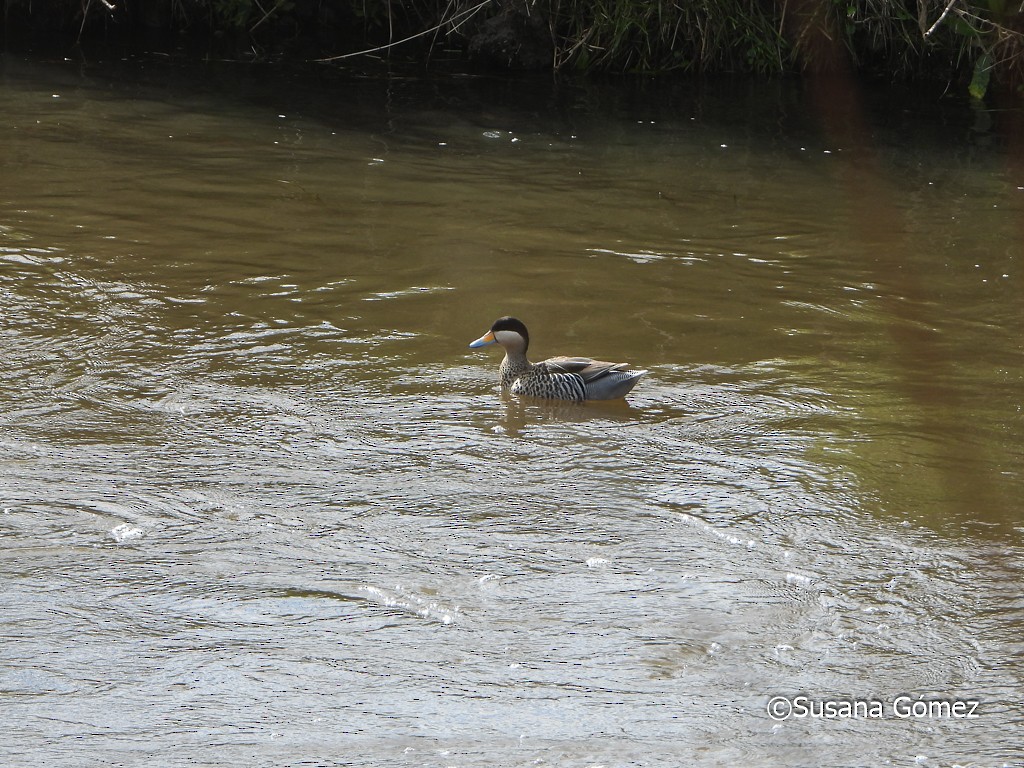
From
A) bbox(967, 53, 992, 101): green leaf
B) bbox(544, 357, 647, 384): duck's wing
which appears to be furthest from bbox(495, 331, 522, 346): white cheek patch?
bbox(967, 53, 992, 101): green leaf

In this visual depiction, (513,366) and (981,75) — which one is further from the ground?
(981,75)

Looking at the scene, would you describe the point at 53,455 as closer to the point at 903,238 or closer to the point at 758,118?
the point at 903,238

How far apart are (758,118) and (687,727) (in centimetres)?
1174

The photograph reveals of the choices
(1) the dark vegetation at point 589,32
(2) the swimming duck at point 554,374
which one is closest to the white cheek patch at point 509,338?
(2) the swimming duck at point 554,374

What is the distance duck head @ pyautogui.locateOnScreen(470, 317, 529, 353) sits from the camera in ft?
24.9

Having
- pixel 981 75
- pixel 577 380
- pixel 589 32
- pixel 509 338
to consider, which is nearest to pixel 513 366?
pixel 509 338

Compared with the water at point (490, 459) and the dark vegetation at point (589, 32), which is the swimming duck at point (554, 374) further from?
the dark vegetation at point (589, 32)

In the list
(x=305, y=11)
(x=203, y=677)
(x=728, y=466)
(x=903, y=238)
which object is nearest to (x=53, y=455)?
(x=203, y=677)

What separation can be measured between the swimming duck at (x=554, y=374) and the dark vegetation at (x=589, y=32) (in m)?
8.16

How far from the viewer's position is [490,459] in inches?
259

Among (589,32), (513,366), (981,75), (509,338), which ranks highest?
(589,32)

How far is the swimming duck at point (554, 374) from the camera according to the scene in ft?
23.8

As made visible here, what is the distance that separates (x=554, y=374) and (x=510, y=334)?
38 centimetres

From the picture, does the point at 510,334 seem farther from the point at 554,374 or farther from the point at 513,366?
the point at 554,374
